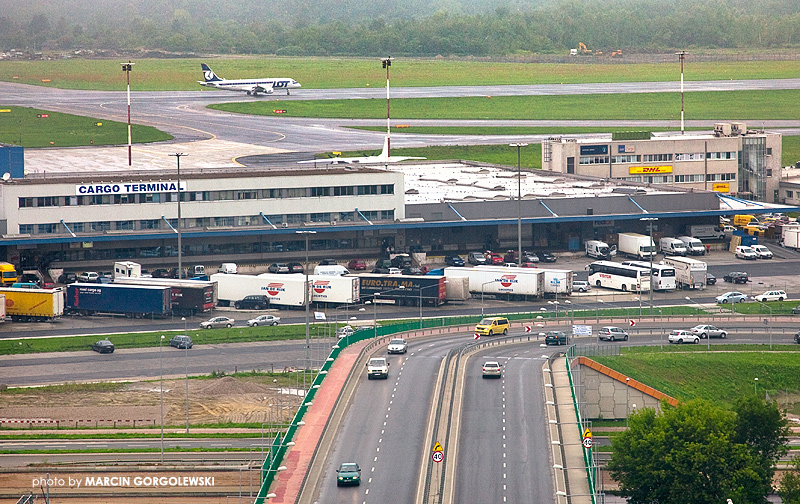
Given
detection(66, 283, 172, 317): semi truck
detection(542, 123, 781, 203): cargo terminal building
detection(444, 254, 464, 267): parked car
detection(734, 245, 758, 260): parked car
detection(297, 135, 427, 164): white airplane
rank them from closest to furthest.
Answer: detection(66, 283, 172, 317): semi truck < detection(444, 254, 464, 267): parked car < detection(734, 245, 758, 260): parked car < detection(542, 123, 781, 203): cargo terminal building < detection(297, 135, 427, 164): white airplane

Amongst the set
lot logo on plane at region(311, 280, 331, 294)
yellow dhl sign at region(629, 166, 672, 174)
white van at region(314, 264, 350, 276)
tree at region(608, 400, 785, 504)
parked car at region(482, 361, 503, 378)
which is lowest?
tree at region(608, 400, 785, 504)

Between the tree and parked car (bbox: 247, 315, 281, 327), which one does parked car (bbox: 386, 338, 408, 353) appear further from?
the tree

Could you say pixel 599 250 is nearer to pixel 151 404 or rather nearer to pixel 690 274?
pixel 690 274

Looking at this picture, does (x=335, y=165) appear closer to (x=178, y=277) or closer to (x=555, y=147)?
(x=555, y=147)

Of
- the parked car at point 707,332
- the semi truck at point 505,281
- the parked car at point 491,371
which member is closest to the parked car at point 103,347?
the parked car at point 491,371

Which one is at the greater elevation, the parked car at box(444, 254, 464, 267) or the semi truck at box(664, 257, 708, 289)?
the parked car at box(444, 254, 464, 267)

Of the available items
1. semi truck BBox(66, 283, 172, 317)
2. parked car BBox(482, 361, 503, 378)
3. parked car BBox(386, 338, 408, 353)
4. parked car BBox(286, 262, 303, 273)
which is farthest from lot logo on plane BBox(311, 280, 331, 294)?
parked car BBox(482, 361, 503, 378)

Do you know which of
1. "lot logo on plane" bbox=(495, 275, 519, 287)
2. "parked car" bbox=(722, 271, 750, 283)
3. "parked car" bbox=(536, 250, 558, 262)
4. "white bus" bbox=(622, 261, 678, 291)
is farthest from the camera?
"parked car" bbox=(536, 250, 558, 262)
